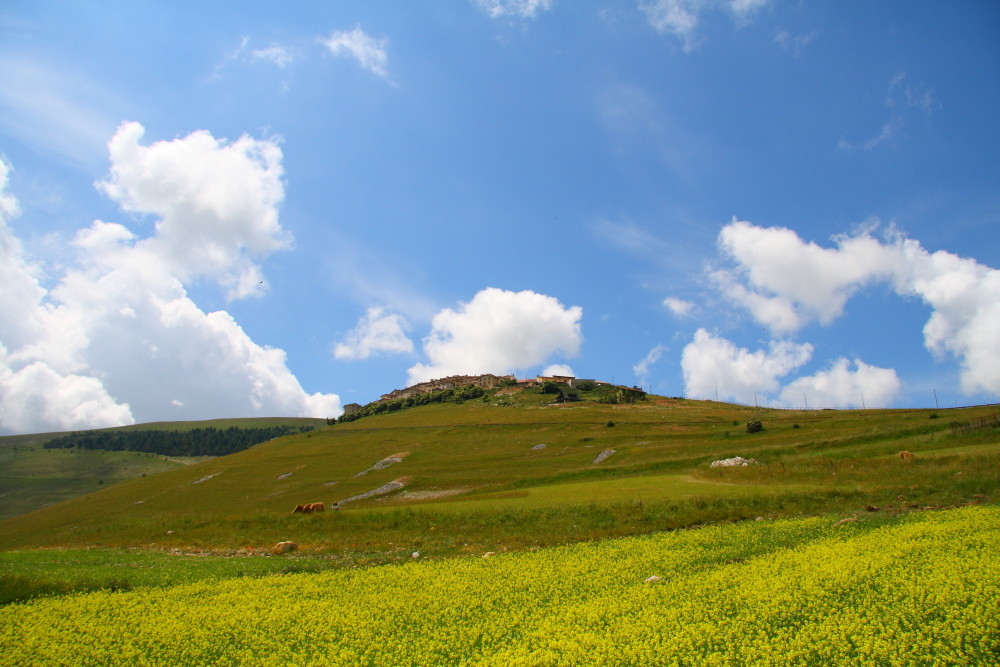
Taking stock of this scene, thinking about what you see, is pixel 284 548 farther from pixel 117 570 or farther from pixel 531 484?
pixel 531 484

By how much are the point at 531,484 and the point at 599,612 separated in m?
49.7

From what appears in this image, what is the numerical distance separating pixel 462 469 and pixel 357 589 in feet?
218

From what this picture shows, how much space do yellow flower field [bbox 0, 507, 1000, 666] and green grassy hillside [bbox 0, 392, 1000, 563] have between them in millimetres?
9645

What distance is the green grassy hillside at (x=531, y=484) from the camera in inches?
1316

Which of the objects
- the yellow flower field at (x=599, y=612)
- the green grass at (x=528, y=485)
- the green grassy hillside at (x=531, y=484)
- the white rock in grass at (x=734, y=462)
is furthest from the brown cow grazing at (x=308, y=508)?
the white rock in grass at (x=734, y=462)

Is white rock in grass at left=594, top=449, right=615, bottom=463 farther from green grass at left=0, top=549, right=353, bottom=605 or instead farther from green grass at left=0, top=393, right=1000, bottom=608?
green grass at left=0, top=549, right=353, bottom=605

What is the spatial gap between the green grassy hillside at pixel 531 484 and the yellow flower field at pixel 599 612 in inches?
380

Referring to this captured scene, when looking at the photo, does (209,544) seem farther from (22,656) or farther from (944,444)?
(944,444)

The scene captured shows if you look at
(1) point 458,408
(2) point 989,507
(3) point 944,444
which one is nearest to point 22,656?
(2) point 989,507

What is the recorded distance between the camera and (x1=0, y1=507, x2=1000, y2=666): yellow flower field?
12172 mm

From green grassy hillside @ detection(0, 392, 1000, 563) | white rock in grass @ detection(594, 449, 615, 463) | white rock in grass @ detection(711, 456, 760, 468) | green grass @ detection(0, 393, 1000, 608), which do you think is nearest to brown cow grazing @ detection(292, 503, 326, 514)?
green grass @ detection(0, 393, 1000, 608)

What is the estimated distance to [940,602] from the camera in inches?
525

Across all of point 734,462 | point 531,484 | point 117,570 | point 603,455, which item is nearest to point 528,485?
point 531,484

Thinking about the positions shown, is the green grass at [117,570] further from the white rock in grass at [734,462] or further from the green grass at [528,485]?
the white rock in grass at [734,462]
